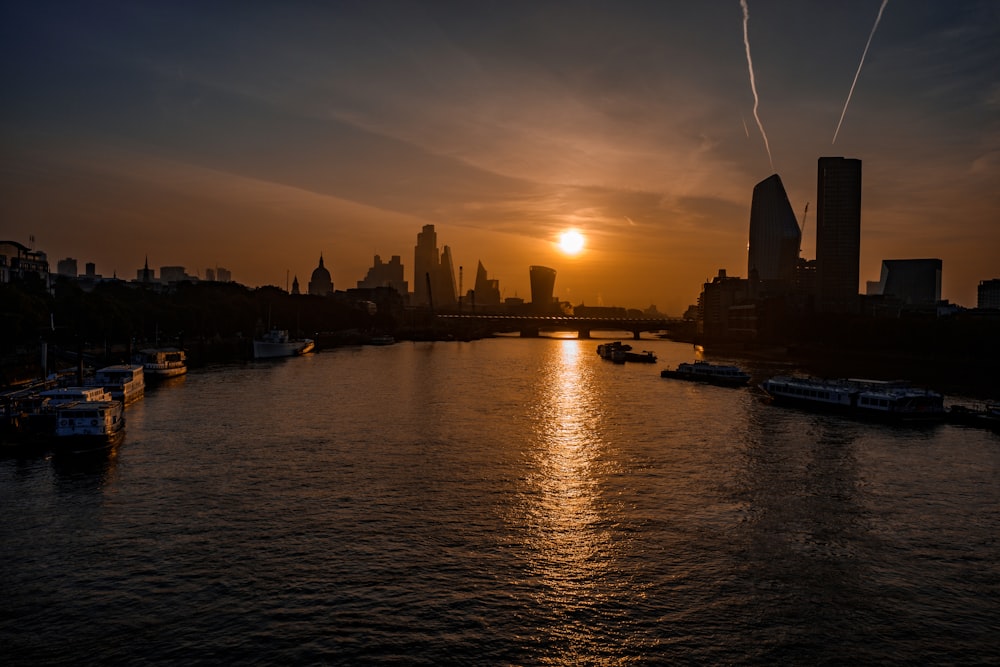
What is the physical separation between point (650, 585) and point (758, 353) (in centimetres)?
16796

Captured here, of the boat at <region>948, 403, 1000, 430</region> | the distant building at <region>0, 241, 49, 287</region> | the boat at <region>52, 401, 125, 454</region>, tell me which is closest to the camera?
the boat at <region>52, 401, 125, 454</region>

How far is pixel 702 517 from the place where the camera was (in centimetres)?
3491

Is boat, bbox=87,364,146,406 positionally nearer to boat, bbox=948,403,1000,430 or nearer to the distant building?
boat, bbox=948,403,1000,430

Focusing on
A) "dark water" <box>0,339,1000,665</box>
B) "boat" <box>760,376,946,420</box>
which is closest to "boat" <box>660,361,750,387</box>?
"boat" <box>760,376,946,420</box>

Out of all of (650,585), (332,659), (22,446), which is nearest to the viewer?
(332,659)

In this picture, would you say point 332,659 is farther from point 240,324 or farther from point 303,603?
point 240,324

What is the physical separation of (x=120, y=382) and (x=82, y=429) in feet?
87.8

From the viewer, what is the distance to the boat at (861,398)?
67438mm

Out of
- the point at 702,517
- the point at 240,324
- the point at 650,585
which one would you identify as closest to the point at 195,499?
the point at 650,585

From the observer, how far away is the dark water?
22.9 meters

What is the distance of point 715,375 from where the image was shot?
106188 mm

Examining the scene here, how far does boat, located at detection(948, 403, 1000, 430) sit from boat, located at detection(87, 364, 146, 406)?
8094cm

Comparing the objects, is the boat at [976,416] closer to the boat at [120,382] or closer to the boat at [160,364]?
the boat at [120,382]

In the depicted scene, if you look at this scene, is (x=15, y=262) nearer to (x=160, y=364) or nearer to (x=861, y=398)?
(x=160, y=364)
